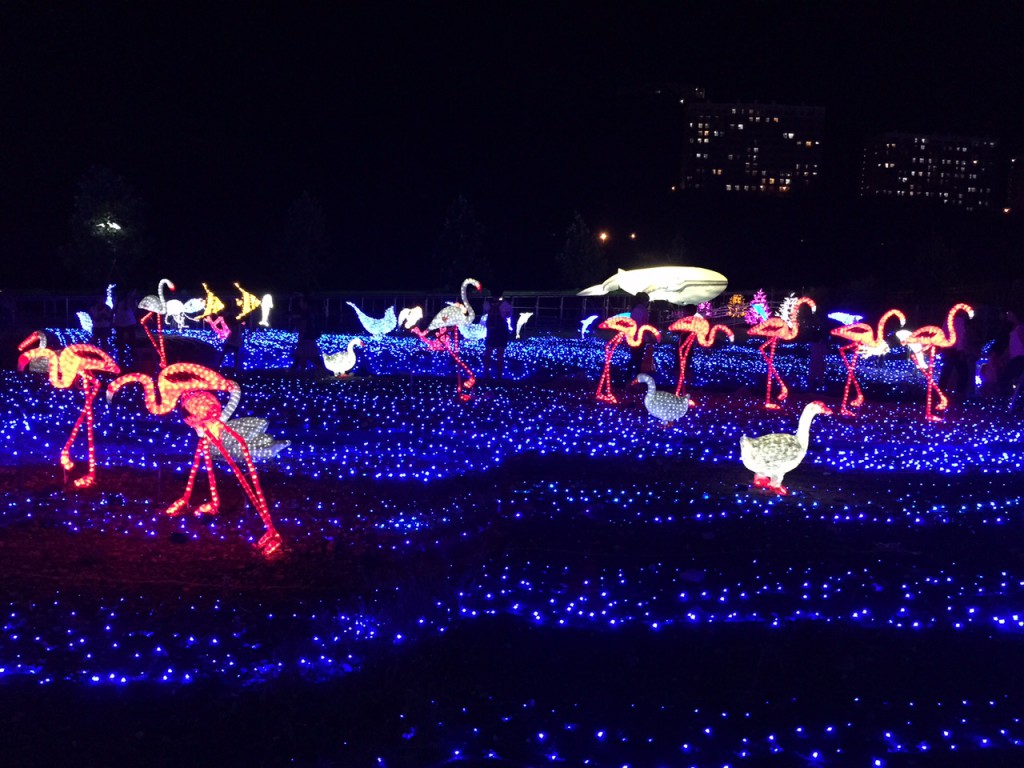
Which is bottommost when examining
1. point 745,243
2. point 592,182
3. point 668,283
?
point 668,283

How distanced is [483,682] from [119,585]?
2425 mm

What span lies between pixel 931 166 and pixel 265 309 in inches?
3943

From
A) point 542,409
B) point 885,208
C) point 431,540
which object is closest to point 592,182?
point 885,208

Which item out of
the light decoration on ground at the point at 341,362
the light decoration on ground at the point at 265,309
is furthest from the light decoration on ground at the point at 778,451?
the light decoration on ground at the point at 265,309

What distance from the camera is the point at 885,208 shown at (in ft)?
206

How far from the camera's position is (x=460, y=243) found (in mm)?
40688

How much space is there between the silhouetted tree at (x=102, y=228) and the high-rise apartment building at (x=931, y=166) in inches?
3297

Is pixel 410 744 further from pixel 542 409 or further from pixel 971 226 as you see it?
pixel 971 226

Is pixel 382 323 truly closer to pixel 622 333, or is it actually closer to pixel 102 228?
pixel 622 333

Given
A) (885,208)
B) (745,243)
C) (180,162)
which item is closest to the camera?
(180,162)

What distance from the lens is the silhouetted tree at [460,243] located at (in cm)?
4078

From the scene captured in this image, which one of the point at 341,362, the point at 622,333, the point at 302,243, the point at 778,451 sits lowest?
the point at 778,451

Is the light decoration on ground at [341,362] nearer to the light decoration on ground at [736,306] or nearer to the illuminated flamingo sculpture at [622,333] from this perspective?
the illuminated flamingo sculpture at [622,333]

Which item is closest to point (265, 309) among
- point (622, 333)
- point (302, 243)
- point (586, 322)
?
point (586, 322)
